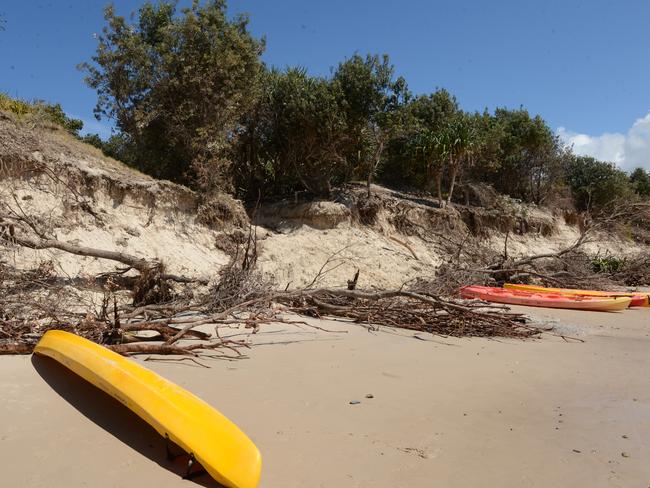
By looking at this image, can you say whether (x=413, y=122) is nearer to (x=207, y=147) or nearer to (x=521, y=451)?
(x=207, y=147)

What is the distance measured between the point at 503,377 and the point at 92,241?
9.00 metres

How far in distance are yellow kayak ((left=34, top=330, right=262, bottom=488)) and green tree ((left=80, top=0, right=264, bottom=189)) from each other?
11.7m

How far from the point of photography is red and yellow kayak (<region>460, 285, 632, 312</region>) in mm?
11664

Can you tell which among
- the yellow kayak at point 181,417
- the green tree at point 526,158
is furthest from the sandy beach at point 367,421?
the green tree at point 526,158

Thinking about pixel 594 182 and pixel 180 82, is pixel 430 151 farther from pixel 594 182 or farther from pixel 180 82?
pixel 594 182

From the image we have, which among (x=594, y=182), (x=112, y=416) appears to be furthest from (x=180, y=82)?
(x=594, y=182)

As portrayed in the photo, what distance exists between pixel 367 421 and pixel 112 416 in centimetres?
172

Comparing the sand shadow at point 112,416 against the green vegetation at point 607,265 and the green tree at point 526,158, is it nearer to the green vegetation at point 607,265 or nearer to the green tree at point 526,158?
the green vegetation at point 607,265

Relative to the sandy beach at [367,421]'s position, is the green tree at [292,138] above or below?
above

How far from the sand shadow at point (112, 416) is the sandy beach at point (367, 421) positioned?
0.04ft

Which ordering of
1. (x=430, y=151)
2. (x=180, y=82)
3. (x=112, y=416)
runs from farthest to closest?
(x=430, y=151) < (x=180, y=82) < (x=112, y=416)

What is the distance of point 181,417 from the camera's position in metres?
2.84

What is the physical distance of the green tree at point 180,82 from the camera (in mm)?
15453

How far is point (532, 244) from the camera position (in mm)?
23547
